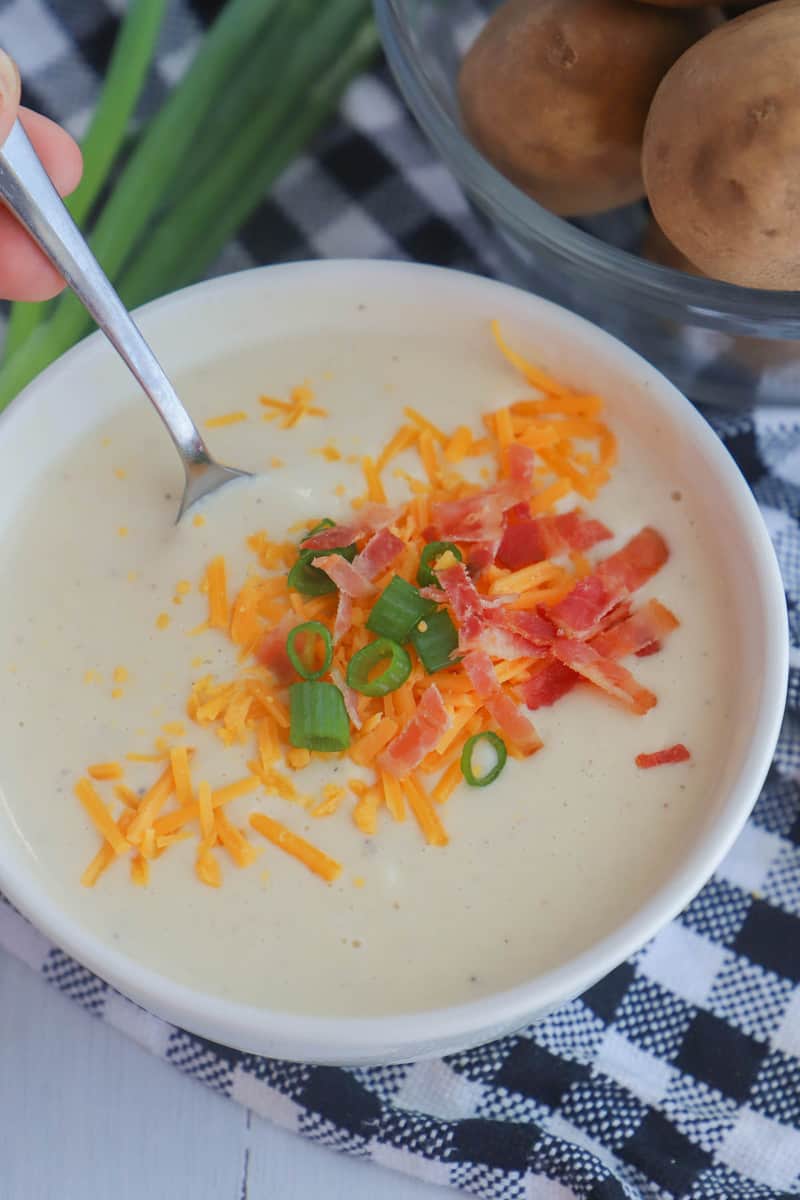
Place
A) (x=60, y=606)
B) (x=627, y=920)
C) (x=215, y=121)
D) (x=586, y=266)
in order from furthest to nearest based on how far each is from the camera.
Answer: (x=215, y=121), (x=586, y=266), (x=60, y=606), (x=627, y=920)

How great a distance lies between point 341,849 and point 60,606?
1.36 ft

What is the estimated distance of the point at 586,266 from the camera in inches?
63.2

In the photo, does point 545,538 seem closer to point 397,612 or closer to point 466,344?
point 397,612

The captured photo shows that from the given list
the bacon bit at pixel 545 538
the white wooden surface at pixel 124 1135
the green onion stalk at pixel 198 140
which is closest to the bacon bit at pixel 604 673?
the bacon bit at pixel 545 538

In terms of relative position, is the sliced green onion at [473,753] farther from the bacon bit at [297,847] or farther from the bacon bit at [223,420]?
the bacon bit at [223,420]

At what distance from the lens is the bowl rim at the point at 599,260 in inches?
60.4

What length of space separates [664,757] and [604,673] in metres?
0.11

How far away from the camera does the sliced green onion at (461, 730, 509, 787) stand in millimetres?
1366

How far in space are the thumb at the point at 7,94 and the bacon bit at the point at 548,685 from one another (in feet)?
2.36

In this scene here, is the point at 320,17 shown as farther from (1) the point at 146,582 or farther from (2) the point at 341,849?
(2) the point at 341,849

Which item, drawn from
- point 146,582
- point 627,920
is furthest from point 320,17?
point 627,920

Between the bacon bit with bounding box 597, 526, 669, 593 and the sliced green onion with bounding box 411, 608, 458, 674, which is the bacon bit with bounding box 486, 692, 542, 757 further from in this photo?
the bacon bit with bounding box 597, 526, 669, 593

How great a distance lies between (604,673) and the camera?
55.6 inches

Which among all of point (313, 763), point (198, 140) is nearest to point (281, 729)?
point (313, 763)
